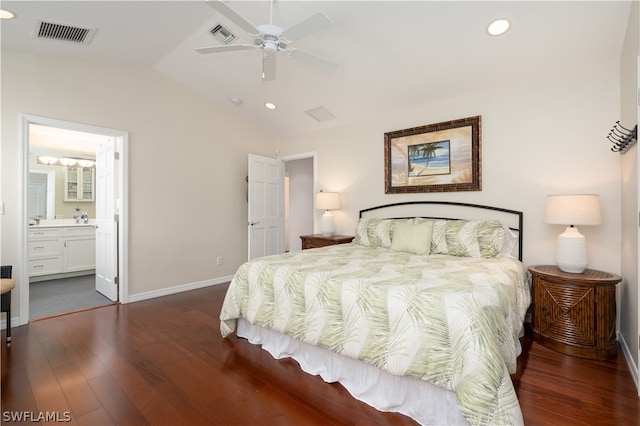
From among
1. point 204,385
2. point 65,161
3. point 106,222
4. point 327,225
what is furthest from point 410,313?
point 65,161

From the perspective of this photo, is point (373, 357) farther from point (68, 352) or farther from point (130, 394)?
point (68, 352)

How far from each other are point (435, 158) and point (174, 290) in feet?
12.9

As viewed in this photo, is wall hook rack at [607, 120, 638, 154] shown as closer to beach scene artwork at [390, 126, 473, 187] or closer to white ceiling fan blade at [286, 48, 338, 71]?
beach scene artwork at [390, 126, 473, 187]

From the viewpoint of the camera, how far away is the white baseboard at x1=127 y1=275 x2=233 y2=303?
3.96 m

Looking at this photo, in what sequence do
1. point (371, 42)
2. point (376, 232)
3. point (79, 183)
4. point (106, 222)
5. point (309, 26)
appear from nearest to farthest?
point (309, 26) → point (371, 42) → point (376, 232) → point (106, 222) → point (79, 183)

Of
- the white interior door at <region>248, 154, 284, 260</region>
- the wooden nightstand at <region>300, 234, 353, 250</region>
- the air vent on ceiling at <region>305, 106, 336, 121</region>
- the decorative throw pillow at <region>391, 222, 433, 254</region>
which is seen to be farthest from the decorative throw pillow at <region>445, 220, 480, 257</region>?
the white interior door at <region>248, 154, 284, 260</region>

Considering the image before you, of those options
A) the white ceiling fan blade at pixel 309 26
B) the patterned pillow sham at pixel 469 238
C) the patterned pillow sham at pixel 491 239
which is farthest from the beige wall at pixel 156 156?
the patterned pillow sham at pixel 491 239

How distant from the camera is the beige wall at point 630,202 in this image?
2.15 m

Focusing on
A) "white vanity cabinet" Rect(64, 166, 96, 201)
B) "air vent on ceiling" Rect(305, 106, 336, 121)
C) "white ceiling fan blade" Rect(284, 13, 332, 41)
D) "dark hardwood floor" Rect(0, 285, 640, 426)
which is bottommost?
"dark hardwood floor" Rect(0, 285, 640, 426)

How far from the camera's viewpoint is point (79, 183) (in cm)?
586

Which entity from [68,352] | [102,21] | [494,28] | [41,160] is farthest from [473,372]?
[41,160]

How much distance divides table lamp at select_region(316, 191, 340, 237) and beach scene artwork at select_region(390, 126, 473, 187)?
2.99ft

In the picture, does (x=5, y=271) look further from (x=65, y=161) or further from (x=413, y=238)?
(x=413, y=238)

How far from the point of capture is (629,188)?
2.38 m
